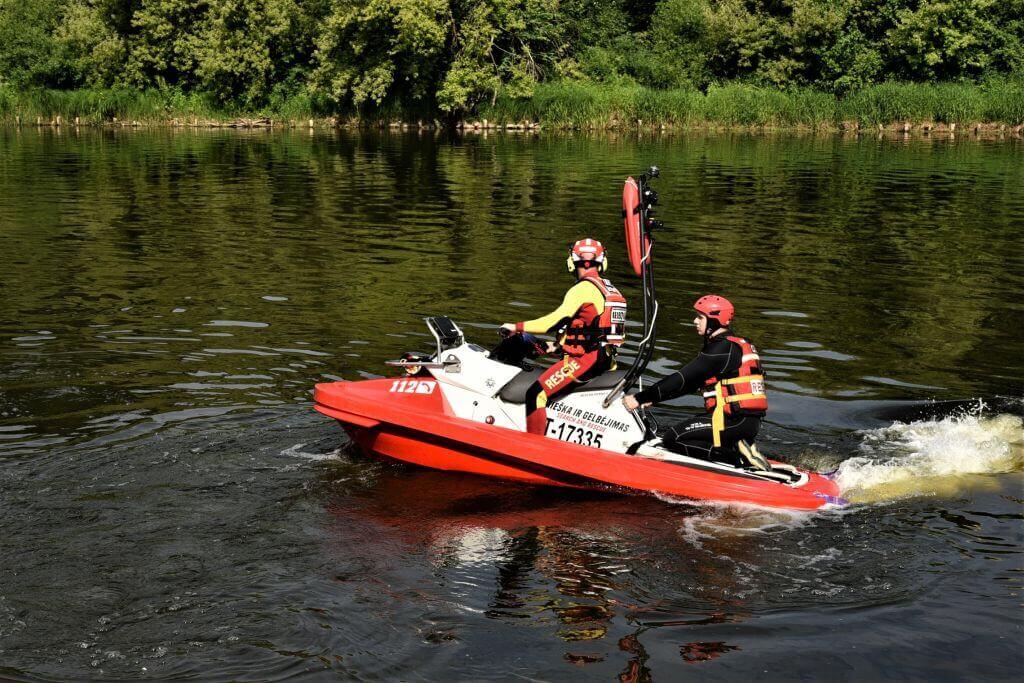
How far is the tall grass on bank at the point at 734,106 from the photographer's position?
5052 centimetres

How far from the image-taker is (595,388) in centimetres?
1002

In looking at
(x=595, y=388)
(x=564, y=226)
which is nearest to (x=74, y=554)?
(x=595, y=388)

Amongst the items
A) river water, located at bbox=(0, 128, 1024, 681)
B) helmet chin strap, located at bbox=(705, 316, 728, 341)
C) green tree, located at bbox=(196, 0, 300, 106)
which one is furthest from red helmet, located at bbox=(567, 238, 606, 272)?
green tree, located at bbox=(196, 0, 300, 106)

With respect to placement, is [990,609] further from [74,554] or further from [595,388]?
[74,554]

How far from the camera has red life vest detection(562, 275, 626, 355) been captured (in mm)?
9906

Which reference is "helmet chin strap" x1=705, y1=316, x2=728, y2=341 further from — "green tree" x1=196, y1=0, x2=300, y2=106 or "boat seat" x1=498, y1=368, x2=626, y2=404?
"green tree" x1=196, y1=0, x2=300, y2=106

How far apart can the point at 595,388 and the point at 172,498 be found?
3856 mm

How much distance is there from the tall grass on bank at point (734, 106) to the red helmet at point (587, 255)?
4441 centimetres

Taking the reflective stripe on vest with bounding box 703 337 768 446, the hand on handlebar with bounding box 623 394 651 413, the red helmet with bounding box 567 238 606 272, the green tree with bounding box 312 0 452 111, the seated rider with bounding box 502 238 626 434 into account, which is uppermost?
the green tree with bounding box 312 0 452 111

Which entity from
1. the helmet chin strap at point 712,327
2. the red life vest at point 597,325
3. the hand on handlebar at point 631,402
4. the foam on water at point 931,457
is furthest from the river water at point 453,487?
the helmet chin strap at point 712,327

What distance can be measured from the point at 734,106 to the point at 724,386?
46898mm

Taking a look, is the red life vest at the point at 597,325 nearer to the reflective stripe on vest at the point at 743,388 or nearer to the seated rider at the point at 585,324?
the seated rider at the point at 585,324

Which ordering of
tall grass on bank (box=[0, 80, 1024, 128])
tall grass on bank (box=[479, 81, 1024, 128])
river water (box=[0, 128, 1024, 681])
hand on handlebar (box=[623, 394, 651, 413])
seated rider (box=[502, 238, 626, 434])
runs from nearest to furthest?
river water (box=[0, 128, 1024, 681]) < hand on handlebar (box=[623, 394, 651, 413]) < seated rider (box=[502, 238, 626, 434]) < tall grass on bank (box=[0, 80, 1024, 128]) < tall grass on bank (box=[479, 81, 1024, 128])

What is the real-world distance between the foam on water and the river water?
40mm
